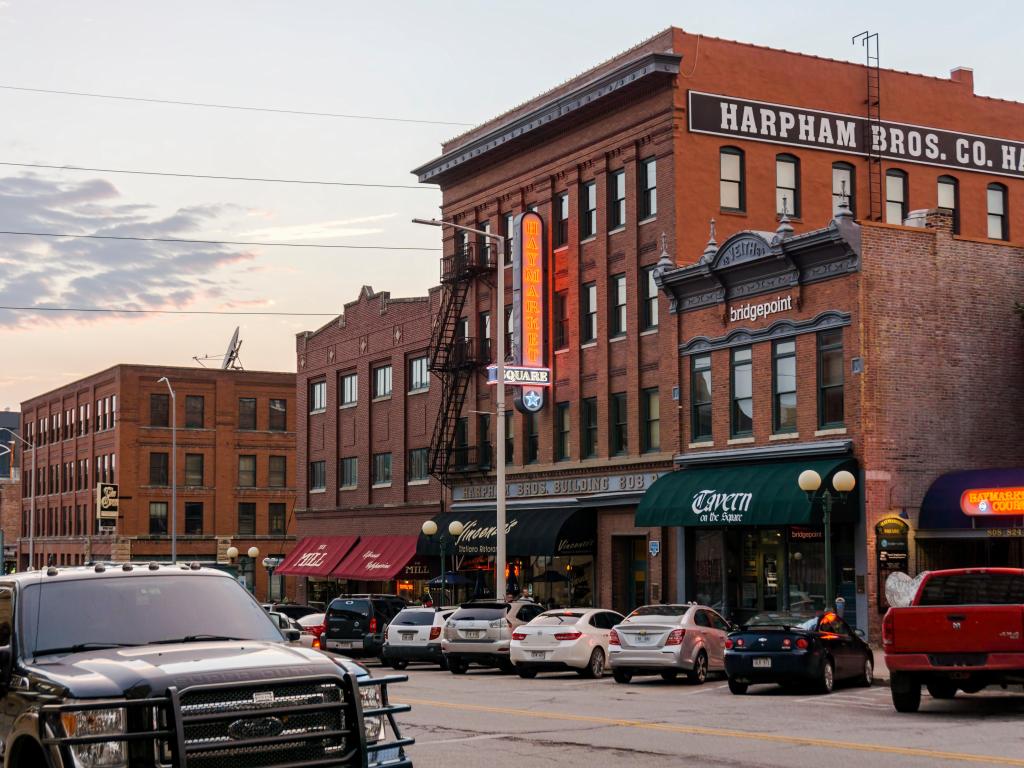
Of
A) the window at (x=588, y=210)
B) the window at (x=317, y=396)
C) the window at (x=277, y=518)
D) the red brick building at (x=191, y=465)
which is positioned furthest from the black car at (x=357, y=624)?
the window at (x=277, y=518)

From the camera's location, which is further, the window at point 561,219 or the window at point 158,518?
the window at point 158,518

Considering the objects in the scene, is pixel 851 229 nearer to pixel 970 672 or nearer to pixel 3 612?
pixel 970 672

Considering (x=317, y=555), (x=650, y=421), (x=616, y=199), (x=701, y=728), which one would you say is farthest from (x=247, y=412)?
(x=701, y=728)

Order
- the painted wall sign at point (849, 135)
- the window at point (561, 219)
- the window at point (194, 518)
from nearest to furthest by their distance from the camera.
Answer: the painted wall sign at point (849, 135) < the window at point (561, 219) < the window at point (194, 518)

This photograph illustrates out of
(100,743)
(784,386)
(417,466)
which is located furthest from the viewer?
(417,466)

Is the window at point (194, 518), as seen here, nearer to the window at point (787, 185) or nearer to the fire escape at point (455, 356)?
the fire escape at point (455, 356)

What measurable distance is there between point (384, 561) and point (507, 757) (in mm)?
39650

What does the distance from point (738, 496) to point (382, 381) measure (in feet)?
82.3

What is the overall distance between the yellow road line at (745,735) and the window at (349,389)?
127 ft

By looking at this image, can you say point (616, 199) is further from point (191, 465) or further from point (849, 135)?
point (191, 465)

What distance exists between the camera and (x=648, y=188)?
42.8m

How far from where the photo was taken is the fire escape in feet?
166

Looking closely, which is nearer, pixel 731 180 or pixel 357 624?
pixel 357 624

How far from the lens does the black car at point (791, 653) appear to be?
2406 centimetres
